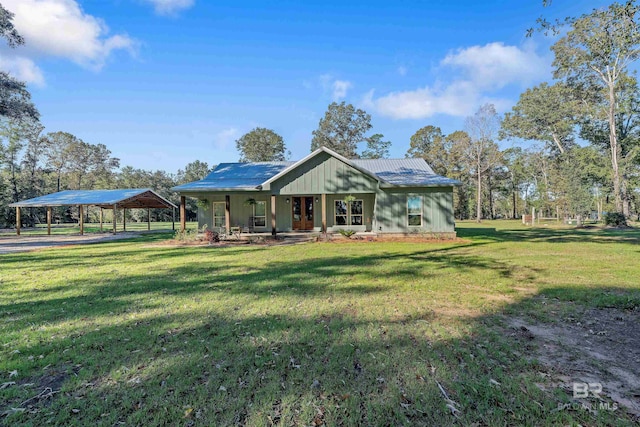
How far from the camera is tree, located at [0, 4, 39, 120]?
16.4 metres

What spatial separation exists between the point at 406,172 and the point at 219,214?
465 inches

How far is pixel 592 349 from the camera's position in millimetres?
3344

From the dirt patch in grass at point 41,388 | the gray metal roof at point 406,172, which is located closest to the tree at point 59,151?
the gray metal roof at point 406,172

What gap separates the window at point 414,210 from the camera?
53.0ft

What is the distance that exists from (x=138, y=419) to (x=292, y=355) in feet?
4.73

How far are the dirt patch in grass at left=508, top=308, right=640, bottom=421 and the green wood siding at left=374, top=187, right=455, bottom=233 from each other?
453 inches

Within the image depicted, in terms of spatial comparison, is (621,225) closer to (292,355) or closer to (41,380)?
(292,355)

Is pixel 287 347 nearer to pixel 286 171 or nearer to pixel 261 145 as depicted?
pixel 286 171

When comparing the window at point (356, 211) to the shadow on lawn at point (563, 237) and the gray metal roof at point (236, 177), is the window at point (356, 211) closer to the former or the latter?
the gray metal roof at point (236, 177)

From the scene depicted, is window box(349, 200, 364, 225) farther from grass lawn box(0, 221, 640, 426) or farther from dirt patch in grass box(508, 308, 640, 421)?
dirt patch in grass box(508, 308, 640, 421)

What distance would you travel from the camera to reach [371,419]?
2.25 m

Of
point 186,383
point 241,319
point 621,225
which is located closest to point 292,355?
point 186,383

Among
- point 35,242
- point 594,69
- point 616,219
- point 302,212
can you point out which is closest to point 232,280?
point 302,212

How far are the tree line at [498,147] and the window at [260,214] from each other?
49.3 feet
